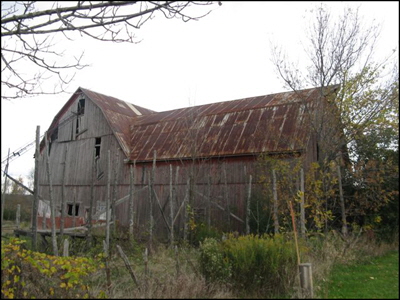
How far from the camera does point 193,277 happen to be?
19.7 ft

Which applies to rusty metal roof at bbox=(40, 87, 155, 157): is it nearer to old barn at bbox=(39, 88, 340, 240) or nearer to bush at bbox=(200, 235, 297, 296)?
old barn at bbox=(39, 88, 340, 240)

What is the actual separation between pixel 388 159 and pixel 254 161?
191 inches

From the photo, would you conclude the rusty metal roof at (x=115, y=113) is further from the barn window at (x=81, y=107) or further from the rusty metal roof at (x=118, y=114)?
the barn window at (x=81, y=107)

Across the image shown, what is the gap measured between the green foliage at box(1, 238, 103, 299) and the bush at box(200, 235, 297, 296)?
214 cm

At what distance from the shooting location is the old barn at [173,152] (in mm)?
13406

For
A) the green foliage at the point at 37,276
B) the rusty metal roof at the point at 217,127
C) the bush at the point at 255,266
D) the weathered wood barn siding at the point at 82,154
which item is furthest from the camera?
the weathered wood barn siding at the point at 82,154

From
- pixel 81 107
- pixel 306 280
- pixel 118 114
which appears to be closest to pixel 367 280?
pixel 306 280

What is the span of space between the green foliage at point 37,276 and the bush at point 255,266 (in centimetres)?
214

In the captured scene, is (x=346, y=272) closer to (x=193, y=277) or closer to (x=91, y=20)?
(x=193, y=277)

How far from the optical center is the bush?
616 cm

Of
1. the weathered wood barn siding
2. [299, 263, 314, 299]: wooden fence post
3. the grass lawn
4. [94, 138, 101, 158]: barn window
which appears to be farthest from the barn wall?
[299, 263, 314, 299]: wooden fence post

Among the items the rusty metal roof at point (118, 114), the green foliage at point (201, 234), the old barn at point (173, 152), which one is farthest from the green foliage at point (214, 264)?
the rusty metal roof at point (118, 114)

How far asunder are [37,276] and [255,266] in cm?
353

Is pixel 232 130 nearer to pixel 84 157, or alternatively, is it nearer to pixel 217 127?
pixel 217 127
